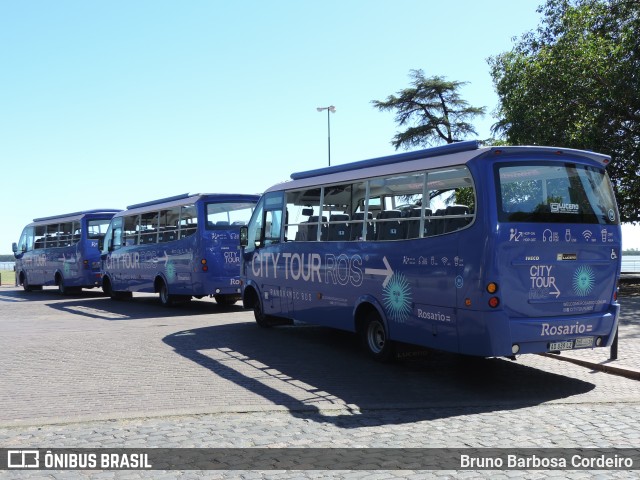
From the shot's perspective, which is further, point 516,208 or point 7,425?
point 516,208

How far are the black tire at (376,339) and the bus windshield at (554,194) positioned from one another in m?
2.76

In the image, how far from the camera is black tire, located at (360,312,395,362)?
10.3m

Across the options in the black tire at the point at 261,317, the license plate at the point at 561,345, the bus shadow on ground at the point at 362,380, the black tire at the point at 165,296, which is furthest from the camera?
the black tire at the point at 165,296

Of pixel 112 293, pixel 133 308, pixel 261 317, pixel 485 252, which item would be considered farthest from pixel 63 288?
pixel 485 252

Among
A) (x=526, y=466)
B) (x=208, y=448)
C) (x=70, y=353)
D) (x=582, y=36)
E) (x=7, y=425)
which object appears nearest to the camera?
(x=526, y=466)

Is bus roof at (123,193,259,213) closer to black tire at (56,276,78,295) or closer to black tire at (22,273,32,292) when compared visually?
black tire at (56,276,78,295)

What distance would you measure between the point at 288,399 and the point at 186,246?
11.3m

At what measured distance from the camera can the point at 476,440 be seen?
6.42 metres

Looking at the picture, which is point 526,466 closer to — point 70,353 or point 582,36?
point 70,353

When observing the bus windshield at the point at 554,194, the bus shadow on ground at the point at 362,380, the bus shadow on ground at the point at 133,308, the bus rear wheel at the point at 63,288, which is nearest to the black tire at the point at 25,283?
the bus rear wheel at the point at 63,288

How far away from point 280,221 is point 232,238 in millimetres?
5145

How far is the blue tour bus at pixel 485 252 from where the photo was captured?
834 cm

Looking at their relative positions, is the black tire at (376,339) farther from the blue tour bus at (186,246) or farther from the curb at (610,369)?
the blue tour bus at (186,246)

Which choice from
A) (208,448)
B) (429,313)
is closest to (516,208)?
(429,313)
